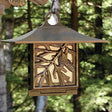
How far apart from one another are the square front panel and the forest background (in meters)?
2.63

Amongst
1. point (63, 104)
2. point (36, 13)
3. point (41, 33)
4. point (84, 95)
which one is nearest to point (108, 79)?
point (84, 95)

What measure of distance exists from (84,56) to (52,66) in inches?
138

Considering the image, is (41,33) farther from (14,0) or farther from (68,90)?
(68,90)

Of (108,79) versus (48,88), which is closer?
(48,88)

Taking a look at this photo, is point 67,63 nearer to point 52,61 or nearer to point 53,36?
point 52,61

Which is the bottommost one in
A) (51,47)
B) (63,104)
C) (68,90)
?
(63,104)

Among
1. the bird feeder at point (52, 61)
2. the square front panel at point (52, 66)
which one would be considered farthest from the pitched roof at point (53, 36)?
the square front panel at point (52, 66)

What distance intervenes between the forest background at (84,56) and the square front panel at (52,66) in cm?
263

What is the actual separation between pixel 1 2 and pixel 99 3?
4225mm

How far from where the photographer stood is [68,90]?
6.95ft

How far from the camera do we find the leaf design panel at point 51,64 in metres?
1.99

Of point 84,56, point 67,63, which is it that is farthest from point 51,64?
point 84,56

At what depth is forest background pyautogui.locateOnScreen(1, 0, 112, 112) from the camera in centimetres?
521

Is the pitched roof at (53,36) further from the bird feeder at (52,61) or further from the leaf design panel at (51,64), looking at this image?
the leaf design panel at (51,64)
